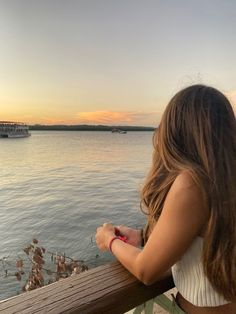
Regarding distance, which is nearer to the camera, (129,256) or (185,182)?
(185,182)

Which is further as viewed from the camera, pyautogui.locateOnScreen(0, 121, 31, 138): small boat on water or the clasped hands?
pyautogui.locateOnScreen(0, 121, 31, 138): small boat on water

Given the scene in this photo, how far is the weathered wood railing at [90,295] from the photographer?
46.0 inches

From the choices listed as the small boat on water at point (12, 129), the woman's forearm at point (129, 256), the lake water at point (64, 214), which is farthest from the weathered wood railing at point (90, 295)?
the small boat on water at point (12, 129)

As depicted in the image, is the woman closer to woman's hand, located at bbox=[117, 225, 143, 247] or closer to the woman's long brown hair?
the woman's long brown hair

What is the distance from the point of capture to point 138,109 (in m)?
36.8

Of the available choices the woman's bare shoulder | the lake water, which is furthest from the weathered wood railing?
the lake water

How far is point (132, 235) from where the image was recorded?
5.56 ft

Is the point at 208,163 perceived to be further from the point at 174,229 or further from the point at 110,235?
the point at 110,235

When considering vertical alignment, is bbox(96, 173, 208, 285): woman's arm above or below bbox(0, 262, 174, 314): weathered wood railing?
above

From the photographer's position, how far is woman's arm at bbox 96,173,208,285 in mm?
1283

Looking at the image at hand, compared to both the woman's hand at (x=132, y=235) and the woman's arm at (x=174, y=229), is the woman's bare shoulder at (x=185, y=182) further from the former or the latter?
the woman's hand at (x=132, y=235)

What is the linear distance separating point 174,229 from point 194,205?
0.32ft

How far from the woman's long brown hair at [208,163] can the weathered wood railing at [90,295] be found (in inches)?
9.1

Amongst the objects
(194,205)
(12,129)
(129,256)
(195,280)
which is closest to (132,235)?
(129,256)
